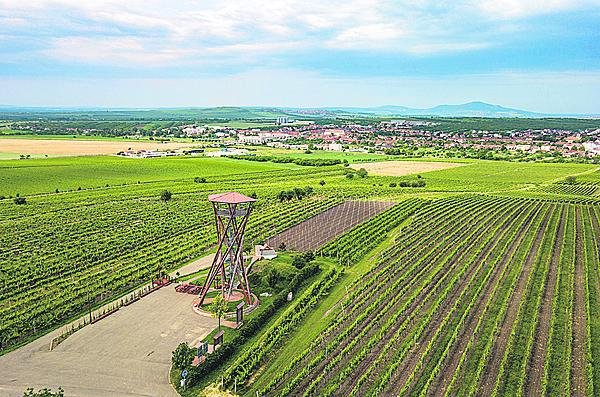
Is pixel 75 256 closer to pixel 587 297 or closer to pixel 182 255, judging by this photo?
pixel 182 255

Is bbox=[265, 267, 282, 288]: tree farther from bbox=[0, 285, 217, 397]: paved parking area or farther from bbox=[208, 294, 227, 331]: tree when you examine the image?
bbox=[208, 294, 227, 331]: tree

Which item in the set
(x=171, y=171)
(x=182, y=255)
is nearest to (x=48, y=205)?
(x=182, y=255)

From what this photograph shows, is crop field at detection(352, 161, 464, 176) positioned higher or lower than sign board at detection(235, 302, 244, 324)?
lower

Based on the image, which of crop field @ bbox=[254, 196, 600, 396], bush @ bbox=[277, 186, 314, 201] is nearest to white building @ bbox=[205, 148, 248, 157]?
bush @ bbox=[277, 186, 314, 201]

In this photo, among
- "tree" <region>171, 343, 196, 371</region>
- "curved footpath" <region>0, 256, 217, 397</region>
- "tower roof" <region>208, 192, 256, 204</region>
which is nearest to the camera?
"curved footpath" <region>0, 256, 217, 397</region>

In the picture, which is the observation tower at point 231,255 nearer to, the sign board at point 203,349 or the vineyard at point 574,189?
the sign board at point 203,349

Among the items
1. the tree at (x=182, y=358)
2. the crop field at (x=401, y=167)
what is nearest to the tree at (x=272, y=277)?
the tree at (x=182, y=358)
